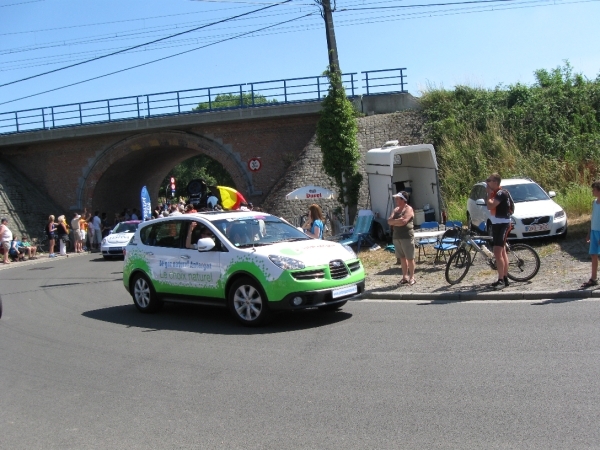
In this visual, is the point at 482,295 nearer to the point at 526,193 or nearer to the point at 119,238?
the point at 526,193

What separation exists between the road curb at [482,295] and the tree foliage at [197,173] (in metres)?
65.2

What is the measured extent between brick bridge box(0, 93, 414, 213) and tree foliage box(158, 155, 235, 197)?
36.4 meters

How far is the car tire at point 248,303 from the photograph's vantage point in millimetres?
9930

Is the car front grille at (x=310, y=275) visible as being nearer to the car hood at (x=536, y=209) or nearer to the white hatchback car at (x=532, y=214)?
the white hatchback car at (x=532, y=214)

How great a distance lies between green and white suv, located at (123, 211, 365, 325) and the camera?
32.0ft

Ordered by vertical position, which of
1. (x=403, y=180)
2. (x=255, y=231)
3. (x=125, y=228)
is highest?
(x=403, y=180)

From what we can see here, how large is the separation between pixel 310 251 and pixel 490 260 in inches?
141

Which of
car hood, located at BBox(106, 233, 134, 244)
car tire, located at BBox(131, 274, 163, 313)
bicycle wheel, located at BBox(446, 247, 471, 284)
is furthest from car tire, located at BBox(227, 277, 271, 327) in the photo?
car hood, located at BBox(106, 233, 134, 244)

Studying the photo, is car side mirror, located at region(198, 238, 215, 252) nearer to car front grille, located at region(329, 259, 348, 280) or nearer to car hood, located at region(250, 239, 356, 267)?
car hood, located at region(250, 239, 356, 267)

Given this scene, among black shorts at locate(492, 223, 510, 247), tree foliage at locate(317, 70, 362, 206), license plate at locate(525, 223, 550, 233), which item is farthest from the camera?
tree foliage at locate(317, 70, 362, 206)

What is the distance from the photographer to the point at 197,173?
79.1 meters

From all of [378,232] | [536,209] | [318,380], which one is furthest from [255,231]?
[378,232]

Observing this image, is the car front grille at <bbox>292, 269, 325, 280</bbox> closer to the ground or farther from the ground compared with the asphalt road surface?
farther from the ground

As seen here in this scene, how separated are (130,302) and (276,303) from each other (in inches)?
203
